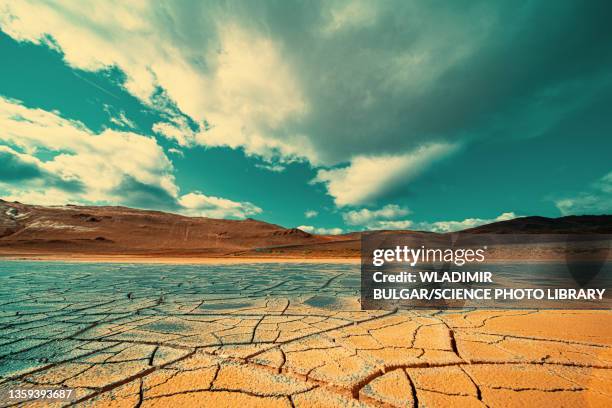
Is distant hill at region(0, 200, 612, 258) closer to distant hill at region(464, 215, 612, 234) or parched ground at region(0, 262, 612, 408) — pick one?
distant hill at region(464, 215, 612, 234)

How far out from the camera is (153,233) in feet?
117

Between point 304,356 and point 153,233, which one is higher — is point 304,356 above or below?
below

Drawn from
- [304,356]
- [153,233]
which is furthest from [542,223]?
[153,233]

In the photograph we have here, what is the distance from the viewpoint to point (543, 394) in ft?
5.02

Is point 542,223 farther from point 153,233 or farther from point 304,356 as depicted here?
point 153,233

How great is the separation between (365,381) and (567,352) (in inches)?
66.3

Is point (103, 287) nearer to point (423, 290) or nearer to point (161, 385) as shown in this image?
point (161, 385)

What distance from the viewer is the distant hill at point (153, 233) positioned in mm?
26078

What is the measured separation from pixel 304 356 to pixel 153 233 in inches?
1557

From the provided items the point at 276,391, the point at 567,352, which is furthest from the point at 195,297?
the point at 567,352

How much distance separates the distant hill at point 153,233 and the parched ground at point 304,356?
21844 mm

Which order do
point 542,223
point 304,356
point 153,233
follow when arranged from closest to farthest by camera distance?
point 304,356 → point 153,233 → point 542,223

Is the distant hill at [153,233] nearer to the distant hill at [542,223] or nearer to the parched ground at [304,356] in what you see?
the distant hill at [542,223]

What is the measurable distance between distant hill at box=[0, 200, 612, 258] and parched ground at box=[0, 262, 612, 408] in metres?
21.8
